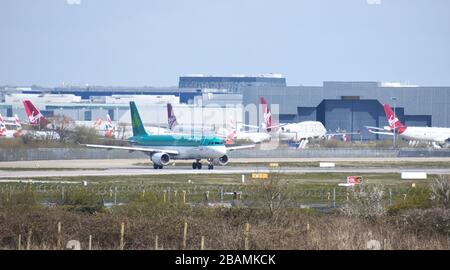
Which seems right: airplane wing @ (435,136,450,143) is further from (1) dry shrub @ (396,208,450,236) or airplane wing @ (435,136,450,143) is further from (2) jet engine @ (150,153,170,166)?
(1) dry shrub @ (396,208,450,236)

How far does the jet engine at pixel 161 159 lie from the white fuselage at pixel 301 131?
280ft

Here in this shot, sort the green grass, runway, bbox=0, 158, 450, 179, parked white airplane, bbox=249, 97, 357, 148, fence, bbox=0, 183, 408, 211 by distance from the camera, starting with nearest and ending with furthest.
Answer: fence, bbox=0, 183, 408, 211, runway, bbox=0, 158, 450, 179, the green grass, parked white airplane, bbox=249, 97, 357, 148

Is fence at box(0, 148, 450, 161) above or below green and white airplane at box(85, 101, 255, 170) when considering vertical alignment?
below

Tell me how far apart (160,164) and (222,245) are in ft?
208

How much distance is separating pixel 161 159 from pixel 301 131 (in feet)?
297

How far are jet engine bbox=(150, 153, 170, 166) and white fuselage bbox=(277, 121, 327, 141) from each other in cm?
8541

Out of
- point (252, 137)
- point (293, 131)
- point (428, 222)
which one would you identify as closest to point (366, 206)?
point (428, 222)

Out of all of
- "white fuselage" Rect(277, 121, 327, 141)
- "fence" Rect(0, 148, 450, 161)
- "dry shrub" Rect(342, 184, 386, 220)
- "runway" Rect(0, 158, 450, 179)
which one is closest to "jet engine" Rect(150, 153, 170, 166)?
"runway" Rect(0, 158, 450, 179)

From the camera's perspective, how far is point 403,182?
84.1 m

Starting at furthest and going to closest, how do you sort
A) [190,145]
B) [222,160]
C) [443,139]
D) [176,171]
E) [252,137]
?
[252,137]
[443,139]
[222,160]
[190,145]
[176,171]

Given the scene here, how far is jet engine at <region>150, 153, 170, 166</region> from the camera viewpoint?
343ft

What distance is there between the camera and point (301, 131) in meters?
193

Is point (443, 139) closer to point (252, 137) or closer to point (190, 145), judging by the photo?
point (252, 137)
